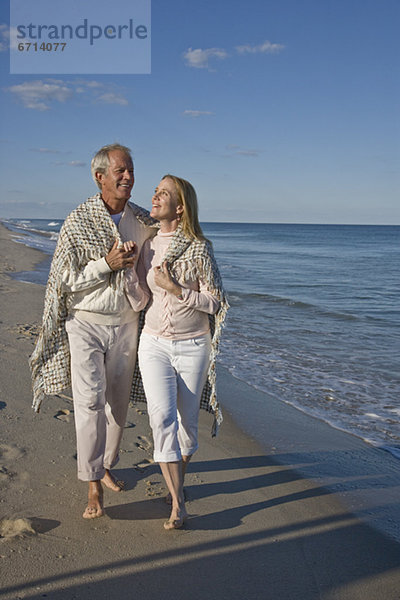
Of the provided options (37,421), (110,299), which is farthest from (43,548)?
(37,421)

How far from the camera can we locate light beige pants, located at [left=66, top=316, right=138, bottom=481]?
3.13 m

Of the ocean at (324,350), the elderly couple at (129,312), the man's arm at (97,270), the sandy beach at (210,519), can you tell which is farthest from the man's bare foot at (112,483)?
the ocean at (324,350)

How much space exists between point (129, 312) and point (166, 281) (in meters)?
0.34

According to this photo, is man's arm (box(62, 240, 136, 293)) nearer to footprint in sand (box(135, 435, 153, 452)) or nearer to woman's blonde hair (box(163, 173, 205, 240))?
woman's blonde hair (box(163, 173, 205, 240))

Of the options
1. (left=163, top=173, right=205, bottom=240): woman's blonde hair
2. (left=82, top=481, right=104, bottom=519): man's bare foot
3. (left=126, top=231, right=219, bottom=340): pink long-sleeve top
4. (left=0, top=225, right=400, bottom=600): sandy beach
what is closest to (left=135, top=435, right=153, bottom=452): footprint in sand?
(left=0, top=225, right=400, bottom=600): sandy beach

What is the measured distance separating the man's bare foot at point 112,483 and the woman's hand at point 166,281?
4.21 feet

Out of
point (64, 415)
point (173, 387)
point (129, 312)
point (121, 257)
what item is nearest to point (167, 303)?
point (129, 312)

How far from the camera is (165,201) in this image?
3.18m

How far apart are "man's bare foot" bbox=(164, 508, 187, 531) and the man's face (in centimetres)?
184

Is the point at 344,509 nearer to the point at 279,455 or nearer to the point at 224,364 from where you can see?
the point at 279,455

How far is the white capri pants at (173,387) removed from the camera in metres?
3.03

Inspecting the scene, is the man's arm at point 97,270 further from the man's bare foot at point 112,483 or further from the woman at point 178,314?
the man's bare foot at point 112,483

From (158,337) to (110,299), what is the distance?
36 cm

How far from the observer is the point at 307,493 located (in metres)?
3.60
